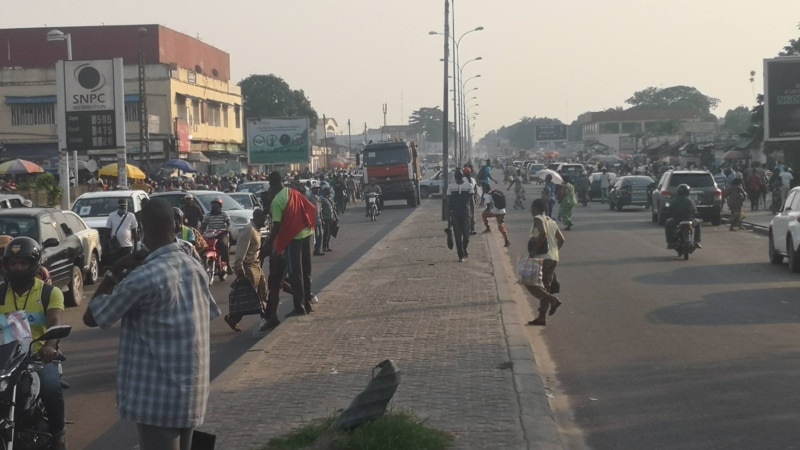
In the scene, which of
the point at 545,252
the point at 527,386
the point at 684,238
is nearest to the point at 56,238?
the point at 545,252

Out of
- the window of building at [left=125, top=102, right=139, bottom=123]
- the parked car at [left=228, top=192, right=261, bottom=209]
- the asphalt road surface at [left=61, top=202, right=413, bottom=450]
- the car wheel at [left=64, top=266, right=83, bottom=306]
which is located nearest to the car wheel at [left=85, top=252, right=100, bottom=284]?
the asphalt road surface at [left=61, top=202, right=413, bottom=450]

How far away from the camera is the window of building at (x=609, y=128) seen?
172500mm

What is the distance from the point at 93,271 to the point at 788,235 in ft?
38.4

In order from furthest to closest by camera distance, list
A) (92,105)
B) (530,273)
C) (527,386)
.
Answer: (92,105)
(530,273)
(527,386)

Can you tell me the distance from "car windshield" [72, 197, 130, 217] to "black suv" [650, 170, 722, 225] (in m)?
16.3

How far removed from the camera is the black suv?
109ft

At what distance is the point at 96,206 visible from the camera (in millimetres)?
23938

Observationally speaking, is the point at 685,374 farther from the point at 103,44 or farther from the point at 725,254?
the point at 103,44

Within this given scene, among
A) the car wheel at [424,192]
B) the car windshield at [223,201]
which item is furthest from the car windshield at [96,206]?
the car wheel at [424,192]

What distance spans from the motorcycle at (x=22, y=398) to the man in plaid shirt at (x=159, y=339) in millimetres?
1048

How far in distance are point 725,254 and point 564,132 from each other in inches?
6140

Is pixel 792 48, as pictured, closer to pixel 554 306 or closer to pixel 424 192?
pixel 424 192

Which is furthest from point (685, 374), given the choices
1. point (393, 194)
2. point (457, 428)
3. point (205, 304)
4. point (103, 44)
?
point (103, 44)

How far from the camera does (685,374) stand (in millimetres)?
9828
